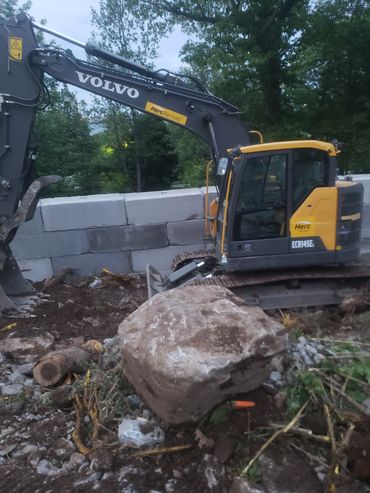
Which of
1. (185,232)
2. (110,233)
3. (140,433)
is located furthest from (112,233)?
(140,433)

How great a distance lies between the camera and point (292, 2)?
14.2m

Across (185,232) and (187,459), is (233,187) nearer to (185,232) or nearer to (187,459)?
(185,232)

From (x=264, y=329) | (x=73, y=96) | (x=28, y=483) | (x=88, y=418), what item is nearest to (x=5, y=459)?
(x=28, y=483)

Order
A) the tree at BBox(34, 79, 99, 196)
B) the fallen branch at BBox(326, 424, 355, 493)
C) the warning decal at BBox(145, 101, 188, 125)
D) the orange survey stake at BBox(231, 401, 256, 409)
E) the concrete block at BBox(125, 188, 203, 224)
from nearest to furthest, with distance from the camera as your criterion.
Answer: the fallen branch at BBox(326, 424, 355, 493) < the orange survey stake at BBox(231, 401, 256, 409) < the warning decal at BBox(145, 101, 188, 125) < the concrete block at BBox(125, 188, 203, 224) < the tree at BBox(34, 79, 99, 196)

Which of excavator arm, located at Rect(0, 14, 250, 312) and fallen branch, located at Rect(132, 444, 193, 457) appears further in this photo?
excavator arm, located at Rect(0, 14, 250, 312)

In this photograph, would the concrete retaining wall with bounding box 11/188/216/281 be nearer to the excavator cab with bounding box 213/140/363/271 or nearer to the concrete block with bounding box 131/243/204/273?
the concrete block with bounding box 131/243/204/273

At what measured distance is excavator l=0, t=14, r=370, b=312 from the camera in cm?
523

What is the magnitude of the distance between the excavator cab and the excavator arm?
0.90 meters

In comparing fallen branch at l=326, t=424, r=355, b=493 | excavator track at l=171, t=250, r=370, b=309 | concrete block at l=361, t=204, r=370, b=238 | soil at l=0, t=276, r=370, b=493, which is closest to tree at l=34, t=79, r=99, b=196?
concrete block at l=361, t=204, r=370, b=238

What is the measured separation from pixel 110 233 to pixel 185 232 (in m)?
1.21

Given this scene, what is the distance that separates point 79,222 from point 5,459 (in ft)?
15.4

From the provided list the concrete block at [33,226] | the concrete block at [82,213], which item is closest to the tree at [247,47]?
the concrete block at [82,213]

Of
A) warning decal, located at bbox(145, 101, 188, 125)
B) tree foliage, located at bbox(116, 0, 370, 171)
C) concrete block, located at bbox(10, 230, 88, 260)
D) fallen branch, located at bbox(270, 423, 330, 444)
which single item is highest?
tree foliage, located at bbox(116, 0, 370, 171)

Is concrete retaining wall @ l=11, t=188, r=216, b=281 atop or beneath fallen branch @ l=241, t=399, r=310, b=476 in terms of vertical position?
atop
